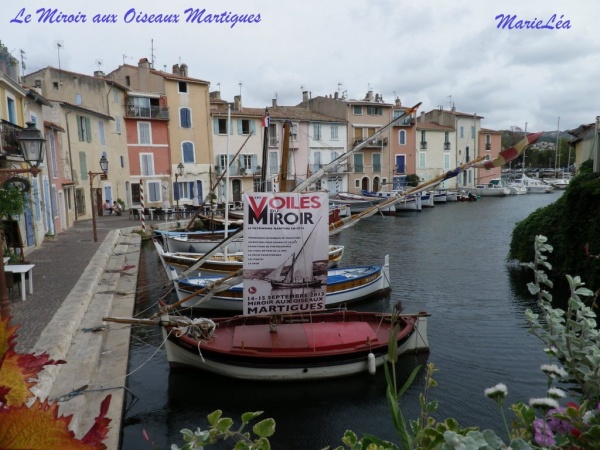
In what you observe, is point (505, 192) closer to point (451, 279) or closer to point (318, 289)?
point (451, 279)

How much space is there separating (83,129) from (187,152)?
422 inches

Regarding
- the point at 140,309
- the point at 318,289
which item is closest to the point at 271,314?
the point at 318,289

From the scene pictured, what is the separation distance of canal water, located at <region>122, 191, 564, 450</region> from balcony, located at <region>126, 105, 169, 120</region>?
24929 millimetres

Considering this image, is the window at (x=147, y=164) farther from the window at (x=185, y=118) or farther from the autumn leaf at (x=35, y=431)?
the autumn leaf at (x=35, y=431)

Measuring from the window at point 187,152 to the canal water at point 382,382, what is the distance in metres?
25.2

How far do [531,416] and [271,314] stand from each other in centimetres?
878

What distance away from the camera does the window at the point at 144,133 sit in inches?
1688

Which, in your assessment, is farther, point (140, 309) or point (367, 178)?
point (367, 178)

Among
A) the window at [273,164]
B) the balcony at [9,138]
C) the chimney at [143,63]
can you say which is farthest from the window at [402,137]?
the balcony at [9,138]

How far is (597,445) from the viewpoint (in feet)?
6.48

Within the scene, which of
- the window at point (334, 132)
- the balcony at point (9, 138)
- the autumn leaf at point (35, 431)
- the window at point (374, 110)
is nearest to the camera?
the autumn leaf at point (35, 431)

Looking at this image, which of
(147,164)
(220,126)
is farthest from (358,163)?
(147,164)

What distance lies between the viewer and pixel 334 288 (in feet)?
53.2

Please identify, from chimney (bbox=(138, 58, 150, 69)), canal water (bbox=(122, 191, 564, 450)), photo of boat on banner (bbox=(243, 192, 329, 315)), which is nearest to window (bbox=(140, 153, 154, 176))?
chimney (bbox=(138, 58, 150, 69))
